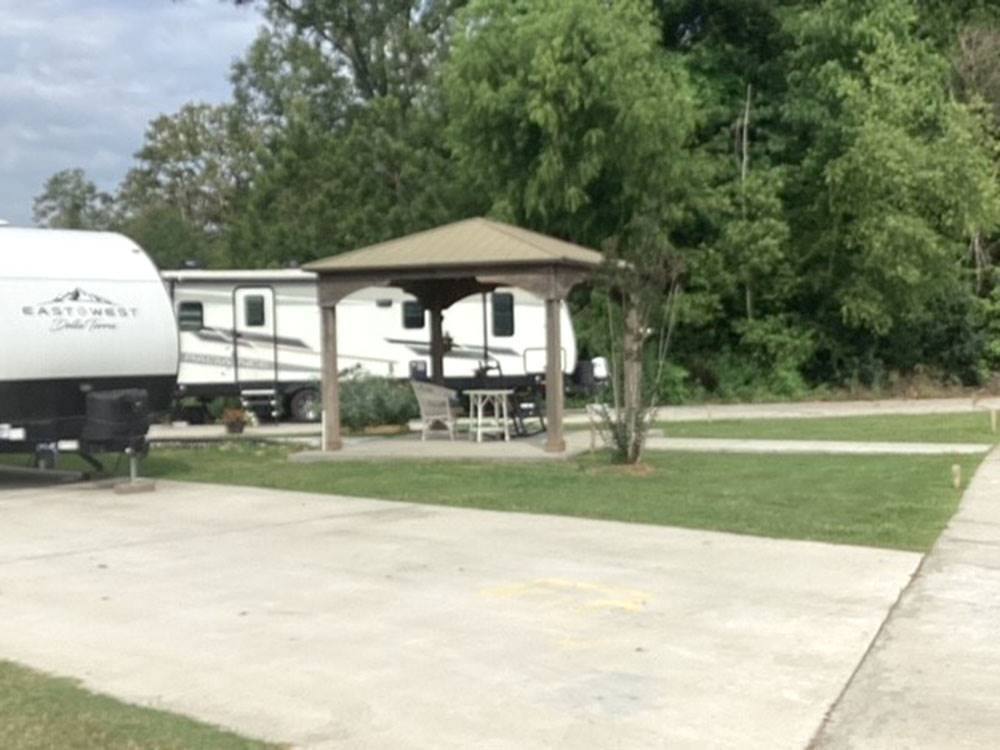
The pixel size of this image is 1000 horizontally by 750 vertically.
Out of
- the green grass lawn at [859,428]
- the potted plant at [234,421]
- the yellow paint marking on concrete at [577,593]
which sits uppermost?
the potted plant at [234,421]

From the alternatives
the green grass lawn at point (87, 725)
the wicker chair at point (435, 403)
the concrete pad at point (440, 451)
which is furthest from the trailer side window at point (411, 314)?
the green grass lawn at point (87, 725)

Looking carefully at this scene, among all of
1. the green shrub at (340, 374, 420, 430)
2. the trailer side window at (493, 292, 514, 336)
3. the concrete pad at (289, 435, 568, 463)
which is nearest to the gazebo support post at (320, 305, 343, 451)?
the concrete pad at (289, 435, 568, 463)

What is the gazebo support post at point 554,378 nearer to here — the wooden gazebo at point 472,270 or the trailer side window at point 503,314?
the wooden gazebo at point 472,270

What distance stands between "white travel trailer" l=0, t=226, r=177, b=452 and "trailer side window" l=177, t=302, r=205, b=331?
29.8ft

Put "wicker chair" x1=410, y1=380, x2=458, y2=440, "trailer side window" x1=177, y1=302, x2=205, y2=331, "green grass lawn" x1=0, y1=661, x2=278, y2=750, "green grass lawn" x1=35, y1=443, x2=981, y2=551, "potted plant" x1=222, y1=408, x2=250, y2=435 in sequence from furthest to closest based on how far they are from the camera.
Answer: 1. "trailer side window" x1=177, y1=302, x2=205, y2=331
2. "potted plant" x1=222, y1=408, x2=250, y2=435
3. "wicker chair" x1=410, y1=380, x2=458, y2=440
4. "green grass lawn" x1=35, y1=443, x2=981, y2=551
5. "green grass lawn" x1=0, y1=661, x2=278, y2=750

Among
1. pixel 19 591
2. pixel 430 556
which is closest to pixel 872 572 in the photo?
pixel 430 556

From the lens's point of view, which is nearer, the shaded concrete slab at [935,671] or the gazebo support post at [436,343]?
the shaded concrete slab at [935,671]

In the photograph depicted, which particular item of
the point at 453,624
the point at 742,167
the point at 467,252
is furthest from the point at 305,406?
the point at 453,624

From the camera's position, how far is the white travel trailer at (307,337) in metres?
25.6

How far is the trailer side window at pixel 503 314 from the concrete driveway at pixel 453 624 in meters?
15.0

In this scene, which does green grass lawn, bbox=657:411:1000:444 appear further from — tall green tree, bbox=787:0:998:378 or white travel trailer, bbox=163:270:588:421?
tall green tree, bbox=787:0:998:378

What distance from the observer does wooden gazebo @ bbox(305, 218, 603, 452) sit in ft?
55.9

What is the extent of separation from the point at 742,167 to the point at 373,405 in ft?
47.9

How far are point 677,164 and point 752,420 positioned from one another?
832cm
